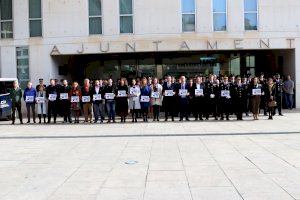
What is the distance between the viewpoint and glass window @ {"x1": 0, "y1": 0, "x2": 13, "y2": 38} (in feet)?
85.2

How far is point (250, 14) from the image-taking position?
2497 centimetres

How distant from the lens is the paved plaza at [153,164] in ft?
24.5

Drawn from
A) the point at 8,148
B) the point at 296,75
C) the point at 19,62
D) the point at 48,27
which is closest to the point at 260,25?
the point at 296,75

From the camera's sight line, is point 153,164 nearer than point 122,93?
Yes

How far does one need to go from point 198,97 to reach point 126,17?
7.23 metres

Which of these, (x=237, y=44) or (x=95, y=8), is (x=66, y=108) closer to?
(x=95, y=8)

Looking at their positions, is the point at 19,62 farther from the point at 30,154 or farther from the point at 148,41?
the point at 30,154

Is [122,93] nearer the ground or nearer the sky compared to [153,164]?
nearer the sky

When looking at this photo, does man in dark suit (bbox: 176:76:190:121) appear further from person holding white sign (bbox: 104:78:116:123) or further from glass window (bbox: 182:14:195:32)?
glass window (bbox: 182:14:195:32)

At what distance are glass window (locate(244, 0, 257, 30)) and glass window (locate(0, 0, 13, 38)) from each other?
40.3 feet

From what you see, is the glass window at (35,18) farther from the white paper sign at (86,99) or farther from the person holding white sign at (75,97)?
the white paper sign at (86,99)

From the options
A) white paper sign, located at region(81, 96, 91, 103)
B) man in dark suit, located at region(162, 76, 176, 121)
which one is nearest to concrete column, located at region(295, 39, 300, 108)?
man in dark suit, located at region(162, 76, 176, 121)

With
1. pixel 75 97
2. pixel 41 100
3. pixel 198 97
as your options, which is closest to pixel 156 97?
pixel 198 97

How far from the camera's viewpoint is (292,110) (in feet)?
79.5
